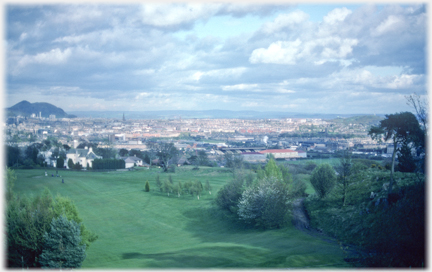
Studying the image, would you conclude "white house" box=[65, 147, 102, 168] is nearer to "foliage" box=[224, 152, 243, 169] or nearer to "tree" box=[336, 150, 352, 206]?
"foliage" box=[224, 152, 243, 169]

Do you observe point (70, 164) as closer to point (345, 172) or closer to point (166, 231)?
point (166, 231)

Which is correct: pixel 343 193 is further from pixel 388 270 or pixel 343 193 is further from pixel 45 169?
pixel 45 169

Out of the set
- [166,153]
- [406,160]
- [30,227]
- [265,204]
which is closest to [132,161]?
[166,153]

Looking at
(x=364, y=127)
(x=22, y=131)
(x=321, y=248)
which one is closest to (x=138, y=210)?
(x=22, y=131)

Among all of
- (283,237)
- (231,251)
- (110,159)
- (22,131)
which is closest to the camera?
(231,251)

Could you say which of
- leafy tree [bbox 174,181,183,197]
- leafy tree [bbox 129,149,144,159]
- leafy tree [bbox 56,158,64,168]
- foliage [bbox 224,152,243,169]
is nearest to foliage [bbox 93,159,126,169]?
leafy tree [bbox 56,158,64,168]

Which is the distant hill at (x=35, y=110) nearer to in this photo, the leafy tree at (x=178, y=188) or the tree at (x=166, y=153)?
the tree at (x=166, y=153)
